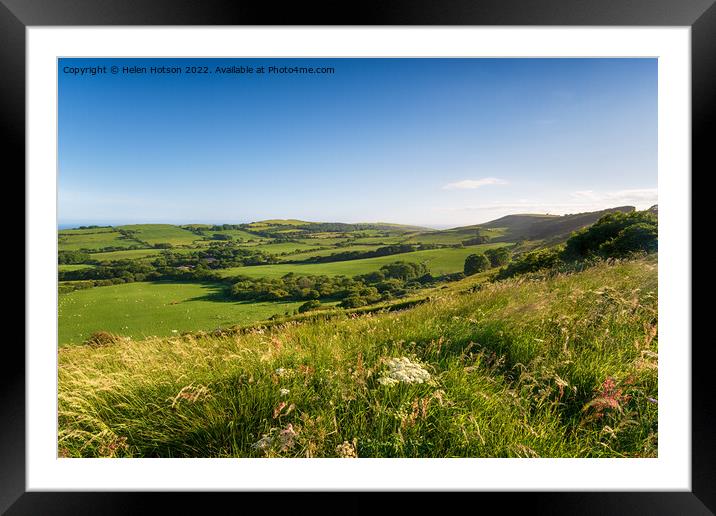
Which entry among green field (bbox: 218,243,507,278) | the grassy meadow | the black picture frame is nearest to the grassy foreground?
the grassy meadow

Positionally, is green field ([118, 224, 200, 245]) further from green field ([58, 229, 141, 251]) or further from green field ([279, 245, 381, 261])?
green field ([279, 245, 381, 261])

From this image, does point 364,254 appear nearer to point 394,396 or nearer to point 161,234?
point 161,234

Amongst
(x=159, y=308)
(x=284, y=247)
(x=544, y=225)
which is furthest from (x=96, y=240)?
(x=544, y=225)
